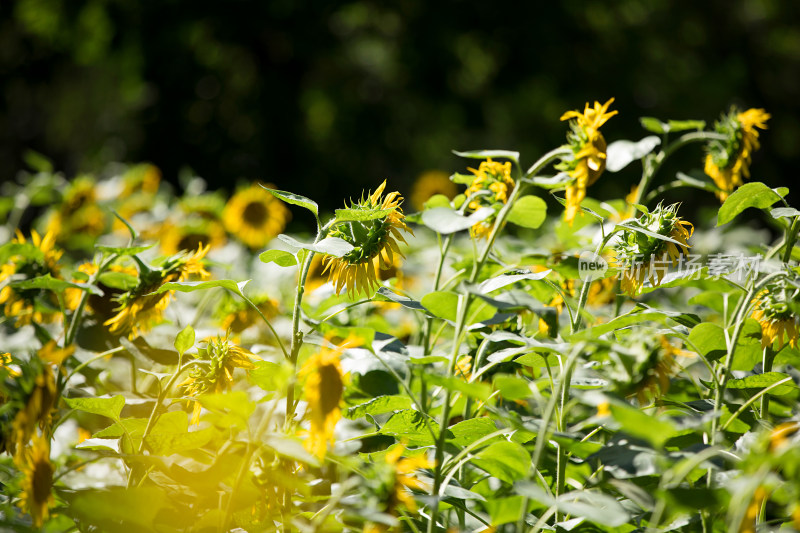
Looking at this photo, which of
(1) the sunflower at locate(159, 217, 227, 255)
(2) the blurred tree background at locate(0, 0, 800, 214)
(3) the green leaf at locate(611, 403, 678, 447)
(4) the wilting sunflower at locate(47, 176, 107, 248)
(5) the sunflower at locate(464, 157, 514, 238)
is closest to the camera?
(3) the green leaf at locate(611, 403, 678, 447)

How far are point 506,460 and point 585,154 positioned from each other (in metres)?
0.34

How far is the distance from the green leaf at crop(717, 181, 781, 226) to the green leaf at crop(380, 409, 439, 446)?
450mm

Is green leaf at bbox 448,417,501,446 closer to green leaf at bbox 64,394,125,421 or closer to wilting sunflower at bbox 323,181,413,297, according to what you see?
wilting sunflower at bbox 323,181,413,297

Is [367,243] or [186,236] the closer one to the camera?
[367,243]

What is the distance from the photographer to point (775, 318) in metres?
0.80

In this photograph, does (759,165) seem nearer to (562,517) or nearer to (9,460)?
(562,517)

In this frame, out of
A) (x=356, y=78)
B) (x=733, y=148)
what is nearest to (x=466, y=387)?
(x=733, y=148)

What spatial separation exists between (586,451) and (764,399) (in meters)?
0.38

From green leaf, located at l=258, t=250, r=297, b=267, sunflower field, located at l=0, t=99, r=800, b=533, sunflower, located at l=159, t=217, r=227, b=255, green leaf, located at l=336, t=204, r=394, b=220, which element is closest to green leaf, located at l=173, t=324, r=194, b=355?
sunflower field, located at l=0, t=99, r=800, b=533

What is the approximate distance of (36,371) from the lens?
651 millimetres

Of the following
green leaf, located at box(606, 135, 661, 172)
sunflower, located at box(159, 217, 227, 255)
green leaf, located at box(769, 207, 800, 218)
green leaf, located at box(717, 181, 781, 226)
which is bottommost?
green leaf, located at box(769, 207, 800, 218)

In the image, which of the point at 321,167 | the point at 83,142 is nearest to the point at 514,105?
the point at 321,167

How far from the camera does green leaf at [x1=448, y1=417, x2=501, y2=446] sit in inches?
30.2

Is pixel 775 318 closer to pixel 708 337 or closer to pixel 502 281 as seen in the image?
pixel 708 337
